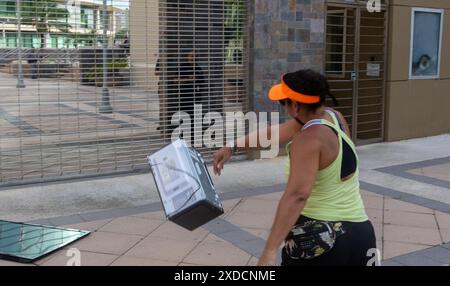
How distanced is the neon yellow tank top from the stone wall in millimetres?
5485

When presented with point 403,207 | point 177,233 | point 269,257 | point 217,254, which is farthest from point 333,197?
point 403,207

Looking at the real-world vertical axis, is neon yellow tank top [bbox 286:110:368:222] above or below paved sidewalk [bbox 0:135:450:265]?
above

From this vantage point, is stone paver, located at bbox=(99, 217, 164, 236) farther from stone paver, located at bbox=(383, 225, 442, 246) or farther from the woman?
the woman

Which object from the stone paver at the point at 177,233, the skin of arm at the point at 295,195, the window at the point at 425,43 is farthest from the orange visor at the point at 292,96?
the window at the point at 425,43

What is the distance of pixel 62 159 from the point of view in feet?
24.4

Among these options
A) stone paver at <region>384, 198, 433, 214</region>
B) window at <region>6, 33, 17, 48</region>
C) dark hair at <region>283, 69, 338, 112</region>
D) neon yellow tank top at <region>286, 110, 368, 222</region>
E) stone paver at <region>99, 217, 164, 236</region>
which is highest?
window at <region>6, 33, 17, 48</region>

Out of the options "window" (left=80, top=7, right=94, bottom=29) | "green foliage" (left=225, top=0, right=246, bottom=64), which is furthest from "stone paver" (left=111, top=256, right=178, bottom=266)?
"green foliage" (left=225, top=0, right=246, bottom=64)

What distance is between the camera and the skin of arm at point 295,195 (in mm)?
2596

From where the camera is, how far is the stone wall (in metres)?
8.16

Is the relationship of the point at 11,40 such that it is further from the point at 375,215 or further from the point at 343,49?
the point at 343,49

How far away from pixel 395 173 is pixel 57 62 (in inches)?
182

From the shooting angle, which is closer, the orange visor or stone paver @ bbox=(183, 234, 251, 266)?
the orange visor
